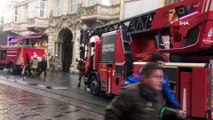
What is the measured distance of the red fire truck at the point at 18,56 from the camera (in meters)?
26.4

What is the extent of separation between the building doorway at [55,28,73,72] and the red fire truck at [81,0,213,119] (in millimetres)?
23308

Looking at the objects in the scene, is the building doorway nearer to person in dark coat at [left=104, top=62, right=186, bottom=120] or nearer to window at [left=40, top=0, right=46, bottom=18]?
window at [left=40, top=0, right=46, bottom=18]

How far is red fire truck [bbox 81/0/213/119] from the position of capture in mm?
7938

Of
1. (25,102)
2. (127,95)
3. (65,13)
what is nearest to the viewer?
(127,95)

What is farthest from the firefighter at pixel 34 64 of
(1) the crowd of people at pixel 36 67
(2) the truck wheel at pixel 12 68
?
(2) the truck wheel at pixel 12 68

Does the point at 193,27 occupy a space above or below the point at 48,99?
above

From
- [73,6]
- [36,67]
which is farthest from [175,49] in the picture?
[73,6]

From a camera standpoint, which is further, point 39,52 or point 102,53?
point 39,52

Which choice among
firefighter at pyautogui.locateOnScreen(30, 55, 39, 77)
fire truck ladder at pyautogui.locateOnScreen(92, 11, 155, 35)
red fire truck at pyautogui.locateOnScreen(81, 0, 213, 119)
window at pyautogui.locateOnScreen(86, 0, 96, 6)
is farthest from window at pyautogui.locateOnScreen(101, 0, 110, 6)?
fire truck ladder at pyautogui.locateOnScreen(92, 11, 155, 35)

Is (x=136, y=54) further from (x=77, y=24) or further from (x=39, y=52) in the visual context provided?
(x=77, y=24)

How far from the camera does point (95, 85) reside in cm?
1430

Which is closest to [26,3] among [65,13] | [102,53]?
[65,13]

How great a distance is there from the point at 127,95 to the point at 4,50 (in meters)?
26.7

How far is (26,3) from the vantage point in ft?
146
